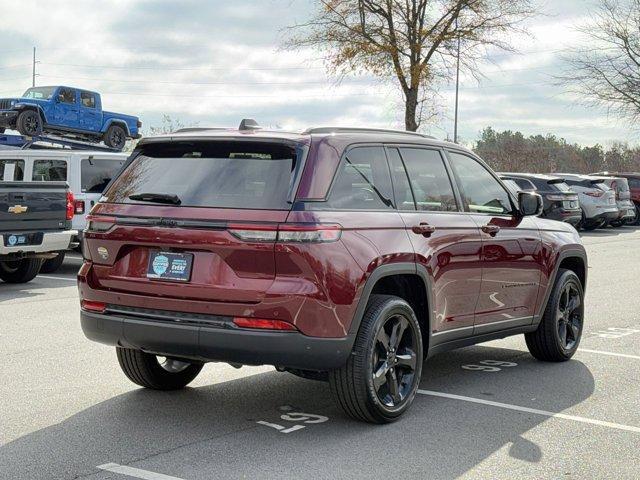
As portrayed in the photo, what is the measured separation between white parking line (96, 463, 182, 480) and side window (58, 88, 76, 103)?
23468mm

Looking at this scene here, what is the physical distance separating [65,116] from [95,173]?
37.3 feet

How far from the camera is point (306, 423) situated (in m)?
5.86

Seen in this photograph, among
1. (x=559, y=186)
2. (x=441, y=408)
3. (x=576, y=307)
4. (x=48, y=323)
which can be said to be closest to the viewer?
(x=441, y=408)

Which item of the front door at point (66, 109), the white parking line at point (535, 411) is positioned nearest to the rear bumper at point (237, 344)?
the white parking line at point (535, 411)

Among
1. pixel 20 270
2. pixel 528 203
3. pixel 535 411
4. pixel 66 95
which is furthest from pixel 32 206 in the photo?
pixel 66 95

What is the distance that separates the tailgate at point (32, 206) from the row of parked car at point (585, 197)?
13229mm

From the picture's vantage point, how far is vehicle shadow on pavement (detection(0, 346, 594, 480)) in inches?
195

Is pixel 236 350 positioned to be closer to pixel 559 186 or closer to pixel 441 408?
pixel 441 408

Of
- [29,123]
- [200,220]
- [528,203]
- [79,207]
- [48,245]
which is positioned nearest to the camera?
[200,220]

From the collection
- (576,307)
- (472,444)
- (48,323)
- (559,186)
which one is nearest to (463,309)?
(472,444)

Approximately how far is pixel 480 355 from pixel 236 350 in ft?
11.9

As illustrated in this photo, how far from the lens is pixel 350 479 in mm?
4754

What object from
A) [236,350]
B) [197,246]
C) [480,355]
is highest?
[197,246]

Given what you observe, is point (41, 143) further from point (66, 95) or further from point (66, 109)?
point (66, 95)
